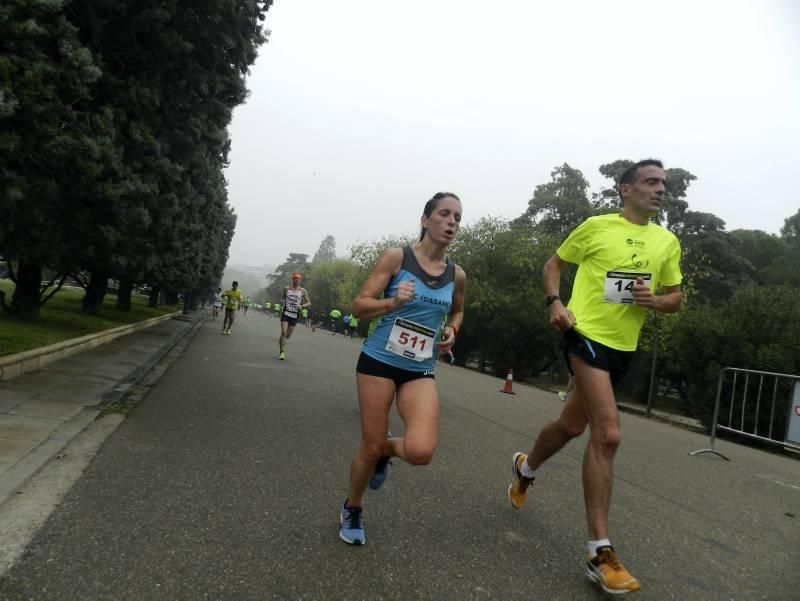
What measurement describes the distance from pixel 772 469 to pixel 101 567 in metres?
8.36

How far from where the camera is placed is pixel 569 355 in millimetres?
3453

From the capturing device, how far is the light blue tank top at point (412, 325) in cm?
312

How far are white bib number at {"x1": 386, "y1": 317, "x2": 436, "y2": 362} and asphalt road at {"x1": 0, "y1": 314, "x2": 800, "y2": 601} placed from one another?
103cm

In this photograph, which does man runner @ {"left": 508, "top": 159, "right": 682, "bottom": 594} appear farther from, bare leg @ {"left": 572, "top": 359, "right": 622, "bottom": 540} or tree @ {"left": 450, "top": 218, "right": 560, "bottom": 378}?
tree @ {"left": 450, "top": 218, "right": 560, "bottom": 378}

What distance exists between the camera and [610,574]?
272 centimetres

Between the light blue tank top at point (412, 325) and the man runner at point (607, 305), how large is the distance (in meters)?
0.74

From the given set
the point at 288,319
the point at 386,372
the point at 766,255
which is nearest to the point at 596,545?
the point at 386,372

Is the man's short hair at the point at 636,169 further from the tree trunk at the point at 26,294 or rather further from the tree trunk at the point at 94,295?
the tree trunk at the point at 94,295

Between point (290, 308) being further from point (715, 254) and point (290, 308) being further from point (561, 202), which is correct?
point (561, 202)

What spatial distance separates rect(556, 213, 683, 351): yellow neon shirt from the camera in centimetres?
338

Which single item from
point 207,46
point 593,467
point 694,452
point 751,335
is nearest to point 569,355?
point 593,467

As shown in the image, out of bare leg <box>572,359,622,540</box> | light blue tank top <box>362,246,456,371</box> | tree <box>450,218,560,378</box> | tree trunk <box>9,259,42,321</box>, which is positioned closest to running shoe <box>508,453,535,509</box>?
bare leg <box>572,359,622,540</box>

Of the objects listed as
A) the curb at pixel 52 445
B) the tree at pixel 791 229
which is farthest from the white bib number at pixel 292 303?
the tree at pixel 791 229

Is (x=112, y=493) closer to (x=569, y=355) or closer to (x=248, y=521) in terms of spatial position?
(x=248, y=521)
